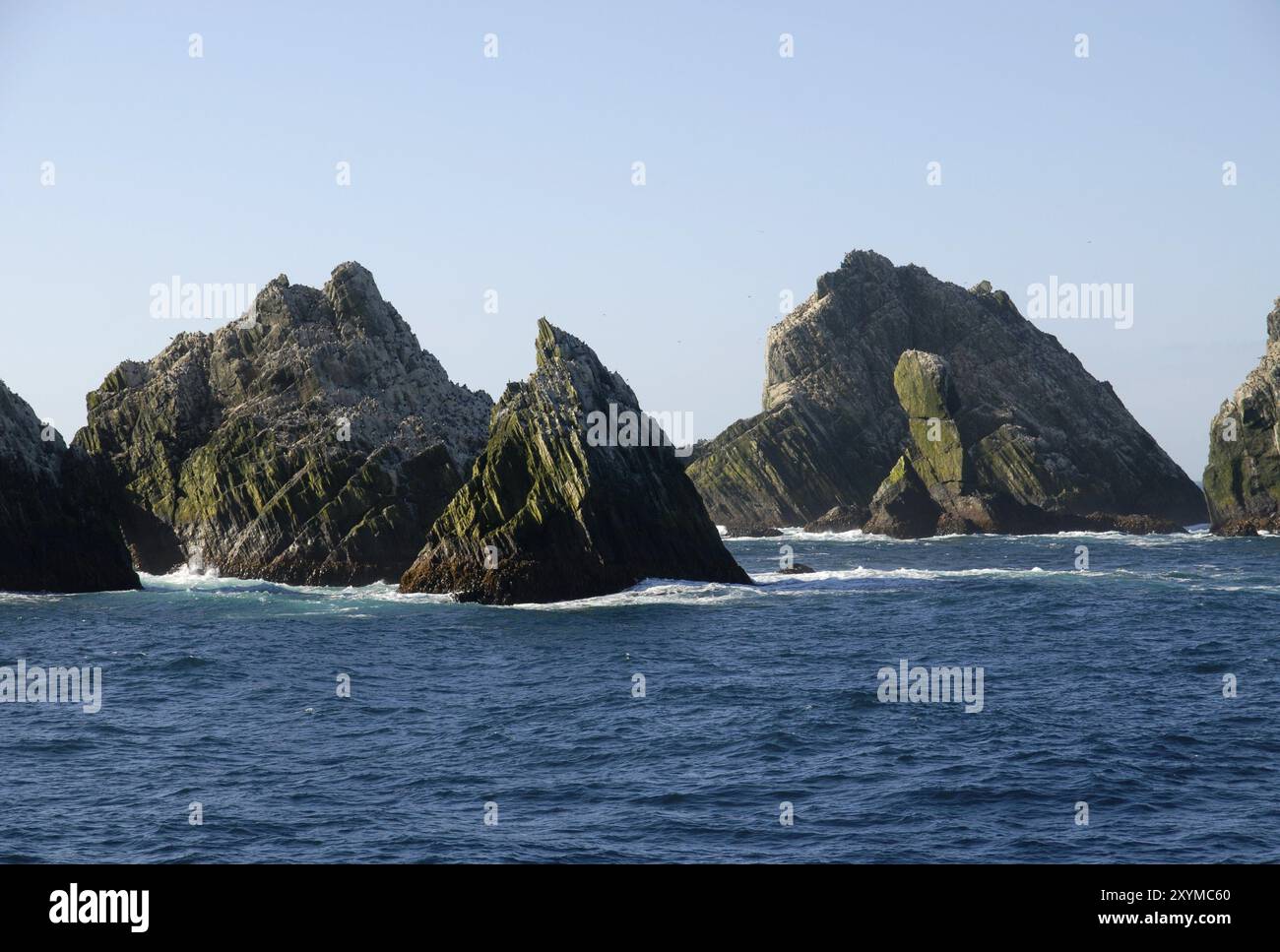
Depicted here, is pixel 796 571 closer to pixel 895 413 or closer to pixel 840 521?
pixel 840 521

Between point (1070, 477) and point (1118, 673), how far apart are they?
105118 millimetres

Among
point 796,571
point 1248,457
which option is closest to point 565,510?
point 796,571

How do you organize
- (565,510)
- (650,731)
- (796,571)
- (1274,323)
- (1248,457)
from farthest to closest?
(1274,323), (1248,457), (796,571), (565,510), (650,731)

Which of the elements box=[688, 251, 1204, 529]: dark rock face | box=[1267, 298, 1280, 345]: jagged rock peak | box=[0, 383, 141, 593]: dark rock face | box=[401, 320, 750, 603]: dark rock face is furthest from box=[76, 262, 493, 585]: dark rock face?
box=[1267, 298, 1280, 345]: jagged rock peak

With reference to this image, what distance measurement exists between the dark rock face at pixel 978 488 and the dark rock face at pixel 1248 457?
9938mm

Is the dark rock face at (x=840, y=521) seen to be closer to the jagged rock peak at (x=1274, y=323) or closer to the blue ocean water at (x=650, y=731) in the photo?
the jagged rock peak at (x=1274, y=323)

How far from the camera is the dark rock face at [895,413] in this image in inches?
6186

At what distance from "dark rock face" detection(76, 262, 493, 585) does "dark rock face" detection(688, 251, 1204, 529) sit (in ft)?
224

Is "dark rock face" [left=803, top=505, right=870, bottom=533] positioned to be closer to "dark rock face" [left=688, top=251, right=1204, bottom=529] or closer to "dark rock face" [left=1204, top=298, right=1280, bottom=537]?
"dark rock face" [left=688, top=251, right=1204, bottom=529]

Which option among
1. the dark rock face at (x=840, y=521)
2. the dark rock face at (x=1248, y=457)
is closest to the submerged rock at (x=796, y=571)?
the dark rock face at (x=1248, y=457)

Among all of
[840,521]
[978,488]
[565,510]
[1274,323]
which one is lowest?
[840,521]

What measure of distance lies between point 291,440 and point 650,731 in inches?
2447

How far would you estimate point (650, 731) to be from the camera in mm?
43844
